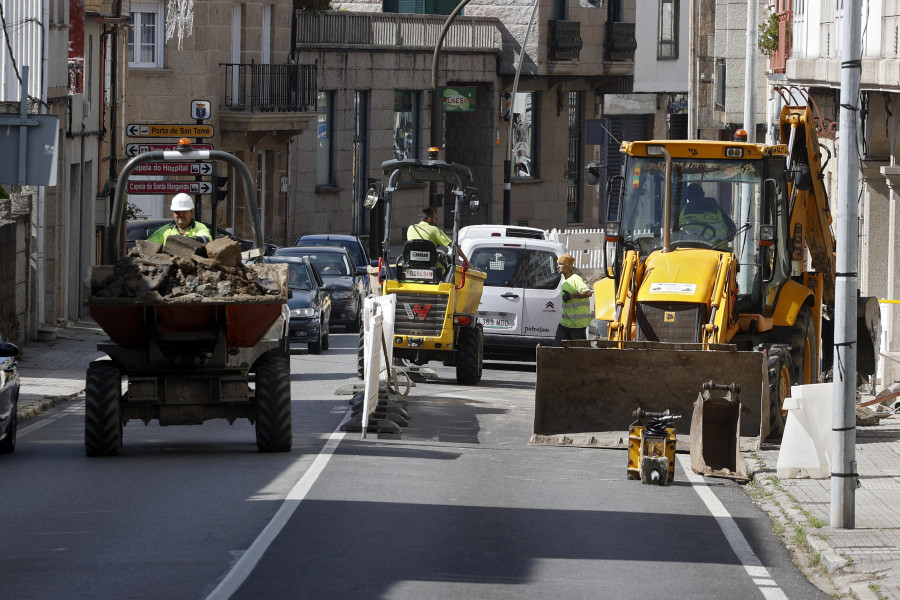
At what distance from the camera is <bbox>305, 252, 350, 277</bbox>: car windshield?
32.5 m

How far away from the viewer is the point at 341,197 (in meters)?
50.2

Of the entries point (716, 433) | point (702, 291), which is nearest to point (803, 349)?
point (702, 291)

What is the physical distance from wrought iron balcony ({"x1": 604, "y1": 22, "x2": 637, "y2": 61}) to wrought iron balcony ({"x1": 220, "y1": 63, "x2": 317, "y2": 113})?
17.1m

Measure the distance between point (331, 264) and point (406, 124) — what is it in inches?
843

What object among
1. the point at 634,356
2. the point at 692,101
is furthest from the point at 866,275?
the point at 692,101

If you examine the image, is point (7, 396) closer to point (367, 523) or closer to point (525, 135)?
point (367, 523)

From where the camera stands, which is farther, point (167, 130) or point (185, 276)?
point (167, 130)

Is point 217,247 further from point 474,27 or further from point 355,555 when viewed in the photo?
point 474,27

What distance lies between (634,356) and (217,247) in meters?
4.13

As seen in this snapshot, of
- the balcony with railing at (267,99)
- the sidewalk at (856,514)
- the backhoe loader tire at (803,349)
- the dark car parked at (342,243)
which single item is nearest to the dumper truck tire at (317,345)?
the dark car parked at (342,243)

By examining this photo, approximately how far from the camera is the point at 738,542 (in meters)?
11.6

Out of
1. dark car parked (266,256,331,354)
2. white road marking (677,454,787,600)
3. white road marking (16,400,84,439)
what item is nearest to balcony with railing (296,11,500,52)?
dark car parked (266,256,331,354)

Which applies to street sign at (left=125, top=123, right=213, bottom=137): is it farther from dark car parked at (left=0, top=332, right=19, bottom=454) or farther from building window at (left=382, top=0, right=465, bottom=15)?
building window at (left=382, top=0, right=465, bottom=15)

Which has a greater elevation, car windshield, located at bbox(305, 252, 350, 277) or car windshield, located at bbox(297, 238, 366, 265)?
car windshield, located at bbox(297, 238, 366, 265)
